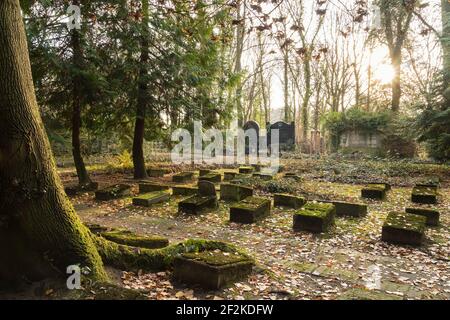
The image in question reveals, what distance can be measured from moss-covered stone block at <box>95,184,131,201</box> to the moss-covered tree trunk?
6.44m

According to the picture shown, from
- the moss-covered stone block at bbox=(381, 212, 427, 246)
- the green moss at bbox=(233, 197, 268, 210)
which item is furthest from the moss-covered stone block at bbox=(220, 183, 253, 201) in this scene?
the moss-covered stone block at bbox=(381, 212, 427, 246)

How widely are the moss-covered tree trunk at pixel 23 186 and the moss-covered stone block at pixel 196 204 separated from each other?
4.72m

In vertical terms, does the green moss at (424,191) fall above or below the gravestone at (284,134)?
below

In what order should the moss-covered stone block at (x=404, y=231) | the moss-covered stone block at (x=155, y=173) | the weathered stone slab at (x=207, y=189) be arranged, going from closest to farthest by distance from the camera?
the moss-covered stone block at (x=404, y=231) < the weathered stone slab at (x=207, y=189) < the moss-covered stone block at (x=155, y=173)

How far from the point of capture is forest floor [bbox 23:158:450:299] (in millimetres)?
3938

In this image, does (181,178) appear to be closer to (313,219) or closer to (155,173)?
(155,173)

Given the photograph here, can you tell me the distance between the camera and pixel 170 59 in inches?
478

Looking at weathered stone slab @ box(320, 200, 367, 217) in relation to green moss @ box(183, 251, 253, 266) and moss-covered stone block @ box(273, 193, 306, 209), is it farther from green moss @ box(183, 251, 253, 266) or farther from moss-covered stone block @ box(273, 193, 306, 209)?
green moss @ box(183, 251, 253, 266)

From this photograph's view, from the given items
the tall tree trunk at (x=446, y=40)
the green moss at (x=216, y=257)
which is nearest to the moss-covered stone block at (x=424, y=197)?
the tall tree trunk at (x=446, y=40)

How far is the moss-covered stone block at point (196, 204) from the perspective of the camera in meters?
8.13

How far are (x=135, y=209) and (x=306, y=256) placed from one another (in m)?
4.97

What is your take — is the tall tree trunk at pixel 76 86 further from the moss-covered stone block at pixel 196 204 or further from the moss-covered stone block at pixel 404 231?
the moss-covered stone block at pixel 404 231

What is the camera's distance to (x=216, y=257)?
4.09 metres
